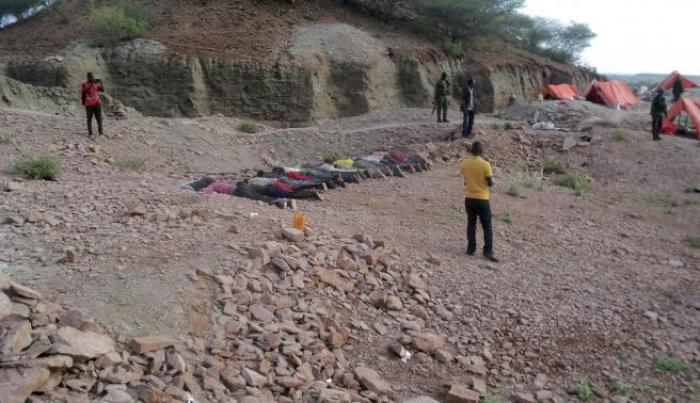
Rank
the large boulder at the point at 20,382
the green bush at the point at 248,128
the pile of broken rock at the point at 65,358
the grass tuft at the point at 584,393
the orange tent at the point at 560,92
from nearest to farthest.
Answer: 1. the large boulder at the point at 20,382
2. the pile of broken rock at the point at 65,358
3. the grass tuft at the point at 584,393
4. the green bush at the point at 248,128
5. the orange tent at the point at 560,92

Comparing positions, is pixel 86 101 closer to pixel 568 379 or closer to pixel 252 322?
pixel 252 322

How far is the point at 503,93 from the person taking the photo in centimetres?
2431

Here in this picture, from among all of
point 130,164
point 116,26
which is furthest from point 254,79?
point 130,164

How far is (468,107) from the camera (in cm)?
1314

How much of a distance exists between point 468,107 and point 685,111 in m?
7.36

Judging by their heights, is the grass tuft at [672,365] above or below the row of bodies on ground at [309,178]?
below

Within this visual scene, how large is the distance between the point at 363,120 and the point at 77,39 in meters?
10.4

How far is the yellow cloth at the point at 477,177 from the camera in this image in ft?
21.1

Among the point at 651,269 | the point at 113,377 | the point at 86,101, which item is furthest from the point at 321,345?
the point at 86,101

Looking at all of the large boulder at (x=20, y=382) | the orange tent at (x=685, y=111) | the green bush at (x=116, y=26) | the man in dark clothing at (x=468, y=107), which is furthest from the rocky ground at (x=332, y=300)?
the green bush at (x=116, y=26)

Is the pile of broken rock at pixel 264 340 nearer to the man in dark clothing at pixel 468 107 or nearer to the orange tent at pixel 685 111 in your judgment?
the man in dark clothing at pixel 468 107

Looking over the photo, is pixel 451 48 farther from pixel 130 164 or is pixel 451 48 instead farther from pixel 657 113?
pixel 130 164

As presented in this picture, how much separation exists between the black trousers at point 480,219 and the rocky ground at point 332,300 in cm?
24

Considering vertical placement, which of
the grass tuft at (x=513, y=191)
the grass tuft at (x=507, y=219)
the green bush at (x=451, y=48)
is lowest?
the grass tuft at (x=507, y=219)
